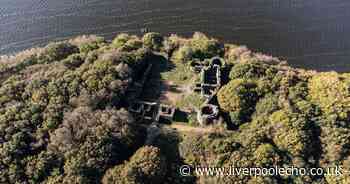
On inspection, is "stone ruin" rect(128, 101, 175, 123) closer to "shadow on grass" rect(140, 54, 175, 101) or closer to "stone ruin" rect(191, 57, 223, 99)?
"shadow on grass" rect(140, 54, 175, 101)

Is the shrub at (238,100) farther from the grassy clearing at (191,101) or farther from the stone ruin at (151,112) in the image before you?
the stone ruin at (151,112)

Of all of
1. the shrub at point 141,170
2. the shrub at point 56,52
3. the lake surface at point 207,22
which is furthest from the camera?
the lake surface at point 207,22

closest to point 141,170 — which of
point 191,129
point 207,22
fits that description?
point 191,129

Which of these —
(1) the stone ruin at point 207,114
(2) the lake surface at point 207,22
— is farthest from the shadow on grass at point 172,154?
(2) the lake surface at point 207,22

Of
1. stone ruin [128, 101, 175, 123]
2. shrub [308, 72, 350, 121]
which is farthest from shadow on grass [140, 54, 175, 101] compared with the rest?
shrub [308, 72, 350, 121]

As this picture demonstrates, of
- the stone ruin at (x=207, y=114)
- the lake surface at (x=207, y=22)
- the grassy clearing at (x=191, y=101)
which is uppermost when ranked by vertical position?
the lake surface at (x=207, y=22)

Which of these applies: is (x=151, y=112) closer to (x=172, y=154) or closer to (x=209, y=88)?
(x=172, y=154)

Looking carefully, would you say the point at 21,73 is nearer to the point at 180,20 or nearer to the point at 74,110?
the point at 74,110

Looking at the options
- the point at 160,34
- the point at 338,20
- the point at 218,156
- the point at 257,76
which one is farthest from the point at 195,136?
the point at 338,20
